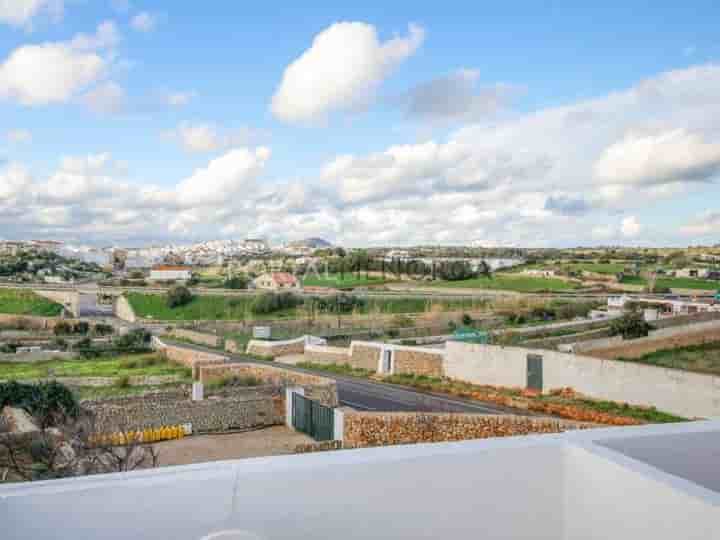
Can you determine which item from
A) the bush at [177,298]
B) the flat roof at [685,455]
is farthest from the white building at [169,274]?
the flat roof at [685,455]

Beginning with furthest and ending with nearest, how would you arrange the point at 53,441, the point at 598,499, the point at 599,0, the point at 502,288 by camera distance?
the point at 502,288 < the point at 599,0 < the point at 53,441 < the point at 598,499

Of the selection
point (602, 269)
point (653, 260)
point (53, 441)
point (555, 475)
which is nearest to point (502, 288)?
point (602, 269)

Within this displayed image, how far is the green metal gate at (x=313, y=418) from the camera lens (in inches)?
483

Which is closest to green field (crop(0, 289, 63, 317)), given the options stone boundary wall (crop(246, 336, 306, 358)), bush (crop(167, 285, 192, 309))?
bush (crop(167, 285, 192, 309))

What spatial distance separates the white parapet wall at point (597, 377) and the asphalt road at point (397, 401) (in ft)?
5.04

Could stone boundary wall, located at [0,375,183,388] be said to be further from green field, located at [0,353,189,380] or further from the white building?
the white building

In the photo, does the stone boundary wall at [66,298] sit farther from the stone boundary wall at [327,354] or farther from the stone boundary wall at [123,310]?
the stone boundary wall at [327,354]

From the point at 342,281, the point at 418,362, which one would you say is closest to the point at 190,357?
the point at 418,362

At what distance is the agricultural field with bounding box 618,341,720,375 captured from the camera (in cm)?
1524

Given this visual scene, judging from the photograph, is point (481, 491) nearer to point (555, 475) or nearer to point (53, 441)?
point (555, 475)

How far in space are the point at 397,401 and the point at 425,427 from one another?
3.92m

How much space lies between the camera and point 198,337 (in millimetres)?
33281

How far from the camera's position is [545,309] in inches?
1232

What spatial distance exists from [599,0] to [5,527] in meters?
17.1
